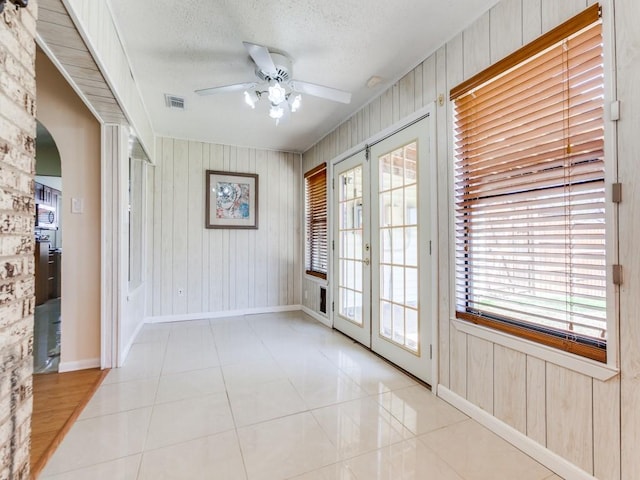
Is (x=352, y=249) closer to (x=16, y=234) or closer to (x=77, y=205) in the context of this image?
(x=77, y=205)

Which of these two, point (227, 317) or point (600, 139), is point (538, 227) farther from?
point (227, 317)

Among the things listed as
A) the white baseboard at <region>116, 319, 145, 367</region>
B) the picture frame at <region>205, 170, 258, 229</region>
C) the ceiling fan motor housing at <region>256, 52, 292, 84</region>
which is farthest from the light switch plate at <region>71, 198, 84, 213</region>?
the ceiling fan motor housing at <region>256, 52, 292, 84</region>

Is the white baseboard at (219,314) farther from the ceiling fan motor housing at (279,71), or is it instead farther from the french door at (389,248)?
the ceiling fan motor housing at (279,71)

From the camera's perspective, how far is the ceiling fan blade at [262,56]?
1.95 m

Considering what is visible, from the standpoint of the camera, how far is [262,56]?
2037mm

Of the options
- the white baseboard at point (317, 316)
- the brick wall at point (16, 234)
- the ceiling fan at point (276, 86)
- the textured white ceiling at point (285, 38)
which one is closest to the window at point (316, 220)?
the white baseboard at point (317, 316)

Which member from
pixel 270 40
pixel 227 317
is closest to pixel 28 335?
pixel 270 40

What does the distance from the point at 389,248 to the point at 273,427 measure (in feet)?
5.73

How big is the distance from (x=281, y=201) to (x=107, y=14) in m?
3.21

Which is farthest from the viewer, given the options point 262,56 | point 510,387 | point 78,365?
point 78,365

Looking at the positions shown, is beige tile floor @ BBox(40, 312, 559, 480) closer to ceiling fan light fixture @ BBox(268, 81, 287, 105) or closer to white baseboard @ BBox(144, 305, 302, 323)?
white baseboard @ BBox(144, 305, 302, 323)

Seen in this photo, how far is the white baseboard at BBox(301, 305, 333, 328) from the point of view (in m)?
4.10

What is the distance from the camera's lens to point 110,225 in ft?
9.12

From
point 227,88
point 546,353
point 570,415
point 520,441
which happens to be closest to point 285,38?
point 227,88
